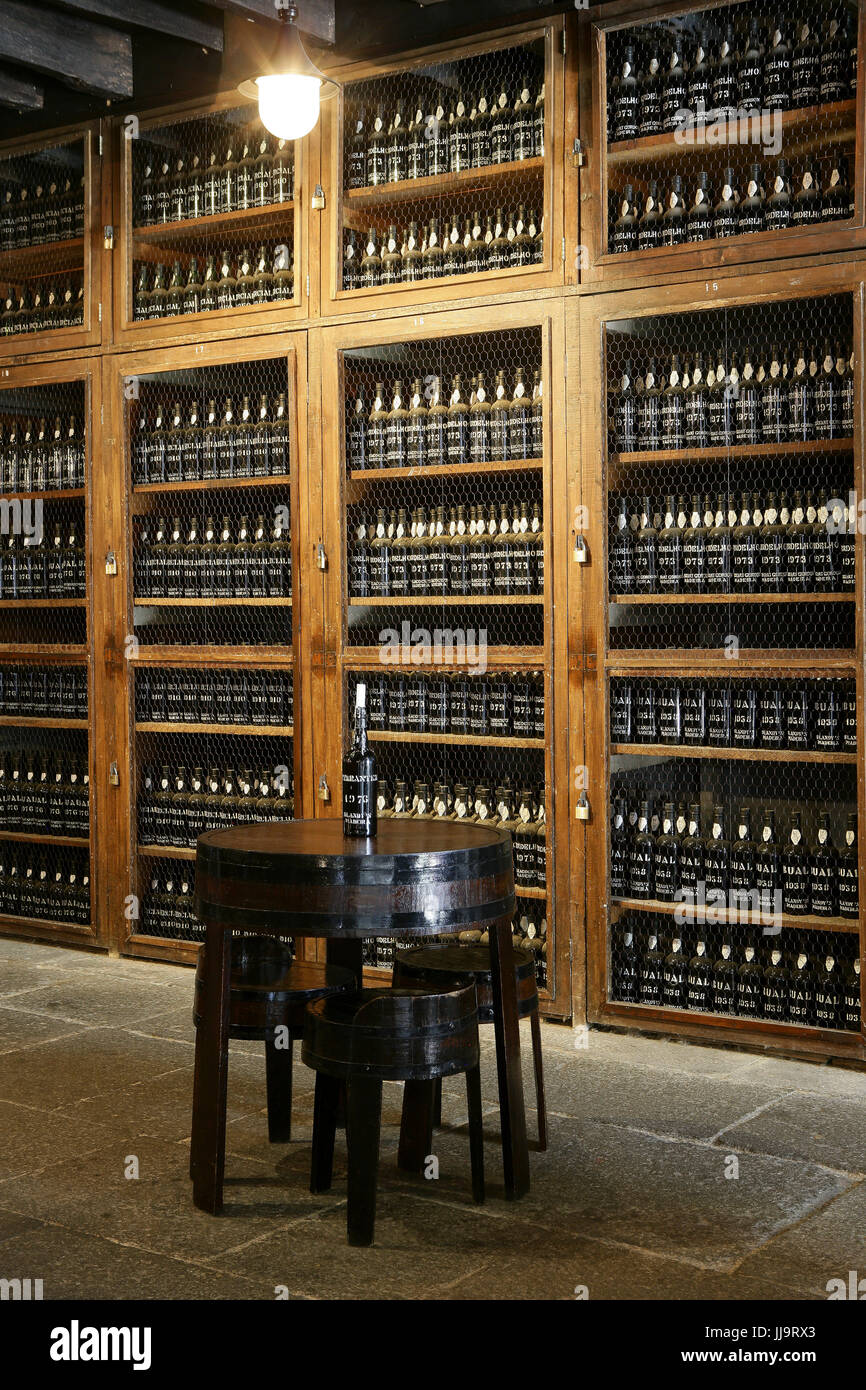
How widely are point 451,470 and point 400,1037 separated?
8.92 feet

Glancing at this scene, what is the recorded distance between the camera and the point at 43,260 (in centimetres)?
652

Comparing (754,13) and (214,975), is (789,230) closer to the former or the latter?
(754,13)

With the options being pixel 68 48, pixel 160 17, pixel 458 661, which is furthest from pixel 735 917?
pixel 68 48

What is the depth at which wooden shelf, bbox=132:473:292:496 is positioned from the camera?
5703mm

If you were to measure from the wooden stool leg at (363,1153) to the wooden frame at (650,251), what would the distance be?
2897mm

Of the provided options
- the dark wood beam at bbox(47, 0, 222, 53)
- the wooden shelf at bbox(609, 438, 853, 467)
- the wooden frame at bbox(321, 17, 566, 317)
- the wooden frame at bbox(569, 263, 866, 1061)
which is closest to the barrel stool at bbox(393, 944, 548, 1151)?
the wooden frame at bbox(569, 263, 866, 1061)

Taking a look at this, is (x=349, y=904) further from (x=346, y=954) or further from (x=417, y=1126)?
(x=417, y=1126)

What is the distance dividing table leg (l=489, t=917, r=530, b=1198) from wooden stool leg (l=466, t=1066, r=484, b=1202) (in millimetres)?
55

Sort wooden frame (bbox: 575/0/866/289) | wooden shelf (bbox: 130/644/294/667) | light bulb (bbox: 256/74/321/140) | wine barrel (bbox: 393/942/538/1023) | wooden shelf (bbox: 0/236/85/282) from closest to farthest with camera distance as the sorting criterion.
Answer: wine barrel (bbox: 393/942/538/1023) → light bulb (bbox: 256/74/321/140) → wooden frame (bbox: 575/0/866/289) → wooden shelf (bbox: 130/644/294/667) → wooden shelf (bbox: 0/236/85/282)

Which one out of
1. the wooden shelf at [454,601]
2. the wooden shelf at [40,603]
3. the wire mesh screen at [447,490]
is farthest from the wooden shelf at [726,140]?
the wooden shelf at [40,603]

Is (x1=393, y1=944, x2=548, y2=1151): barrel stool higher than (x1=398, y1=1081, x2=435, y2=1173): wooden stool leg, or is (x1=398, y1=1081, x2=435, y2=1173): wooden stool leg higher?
(x1=393, y1=944, x2=548, y2=1151): barrel stool

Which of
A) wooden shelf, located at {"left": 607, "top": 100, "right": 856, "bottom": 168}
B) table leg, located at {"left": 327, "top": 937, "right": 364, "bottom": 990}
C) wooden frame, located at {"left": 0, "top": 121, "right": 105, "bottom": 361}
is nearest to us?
table leg, located at {"left": 327, "top": 937, "right": 364, "bottom": 990}

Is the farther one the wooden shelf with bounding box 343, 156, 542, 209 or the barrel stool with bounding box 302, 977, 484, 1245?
the wooden shelf with bounding box 343, 156, 542, 209

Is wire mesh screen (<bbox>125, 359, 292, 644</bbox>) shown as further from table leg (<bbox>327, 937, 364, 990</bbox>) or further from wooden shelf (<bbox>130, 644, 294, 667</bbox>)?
table leg (<bbox>327, 937, 364, 990</bbox>)
